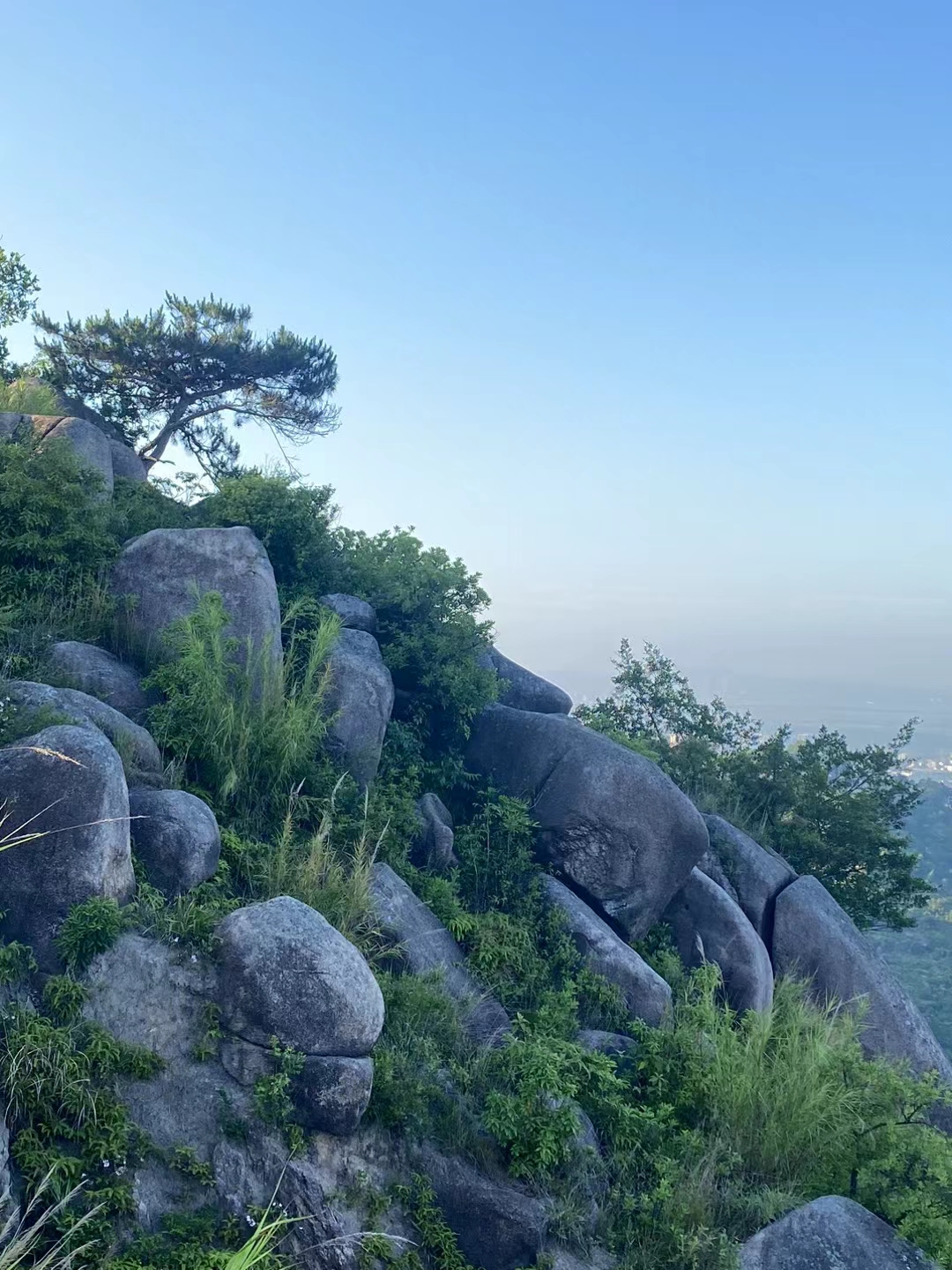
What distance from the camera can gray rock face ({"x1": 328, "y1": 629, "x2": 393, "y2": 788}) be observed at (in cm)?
1260

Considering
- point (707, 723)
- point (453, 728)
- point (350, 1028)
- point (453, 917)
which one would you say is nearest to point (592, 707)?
point (707, 723)

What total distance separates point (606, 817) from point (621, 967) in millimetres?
2348

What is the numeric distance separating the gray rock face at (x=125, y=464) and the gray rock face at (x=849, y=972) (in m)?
14.5

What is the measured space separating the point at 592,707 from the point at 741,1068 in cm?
1198

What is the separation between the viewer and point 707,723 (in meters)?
20.8

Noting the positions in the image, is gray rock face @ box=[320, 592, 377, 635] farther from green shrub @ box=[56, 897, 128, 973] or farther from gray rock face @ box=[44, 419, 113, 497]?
green shrub @ box=[56, 897, 128, 973]

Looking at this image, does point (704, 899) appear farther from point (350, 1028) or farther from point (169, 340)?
point (169, 340)

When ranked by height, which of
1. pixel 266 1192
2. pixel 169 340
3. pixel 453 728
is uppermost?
pixel 169 340

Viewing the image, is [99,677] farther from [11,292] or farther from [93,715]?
[11,292]

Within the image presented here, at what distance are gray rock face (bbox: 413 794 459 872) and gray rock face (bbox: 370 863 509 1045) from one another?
4.14 ft

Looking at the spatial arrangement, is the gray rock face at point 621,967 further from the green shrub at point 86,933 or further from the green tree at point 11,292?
the green tree at point 11,292

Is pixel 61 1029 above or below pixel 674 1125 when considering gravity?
above

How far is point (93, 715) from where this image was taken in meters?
9.72

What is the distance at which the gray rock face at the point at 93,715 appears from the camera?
9.18 m
